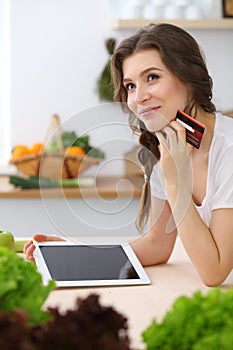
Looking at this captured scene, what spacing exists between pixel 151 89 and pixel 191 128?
6.1 inches

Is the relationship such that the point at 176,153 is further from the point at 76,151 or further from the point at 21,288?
the point at 76,151

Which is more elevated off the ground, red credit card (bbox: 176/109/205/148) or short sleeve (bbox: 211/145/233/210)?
red credit card (bbox: 176/109/205/148)

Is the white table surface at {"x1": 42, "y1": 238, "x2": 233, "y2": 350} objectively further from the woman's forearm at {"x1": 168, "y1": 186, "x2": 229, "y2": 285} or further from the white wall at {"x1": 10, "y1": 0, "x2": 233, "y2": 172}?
the white wall at {"x1": 10, "y1": 0, "x2": 233, "y2": 172}

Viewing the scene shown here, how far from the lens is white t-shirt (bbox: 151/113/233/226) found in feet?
6.24

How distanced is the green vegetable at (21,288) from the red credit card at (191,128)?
0.98 meters

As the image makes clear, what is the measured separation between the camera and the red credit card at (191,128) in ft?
5.93

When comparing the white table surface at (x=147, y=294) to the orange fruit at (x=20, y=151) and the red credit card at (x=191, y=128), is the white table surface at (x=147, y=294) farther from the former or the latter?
the orange fruit at (x=20, y=151)

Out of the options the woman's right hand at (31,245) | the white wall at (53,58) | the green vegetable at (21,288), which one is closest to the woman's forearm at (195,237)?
the woman's right hand at (31,245)

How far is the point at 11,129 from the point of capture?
12.9ft

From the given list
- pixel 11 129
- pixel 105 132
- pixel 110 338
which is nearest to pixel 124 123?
pixel 105 132

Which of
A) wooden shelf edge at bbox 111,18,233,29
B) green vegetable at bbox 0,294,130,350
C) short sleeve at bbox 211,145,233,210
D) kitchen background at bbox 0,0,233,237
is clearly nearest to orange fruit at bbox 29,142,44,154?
kitchen background at bbox 0,0,233,237

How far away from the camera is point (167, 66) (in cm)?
196

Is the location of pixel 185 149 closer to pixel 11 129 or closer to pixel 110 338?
pixel 110 338

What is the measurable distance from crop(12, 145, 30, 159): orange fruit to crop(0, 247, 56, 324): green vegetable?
2.89 m
